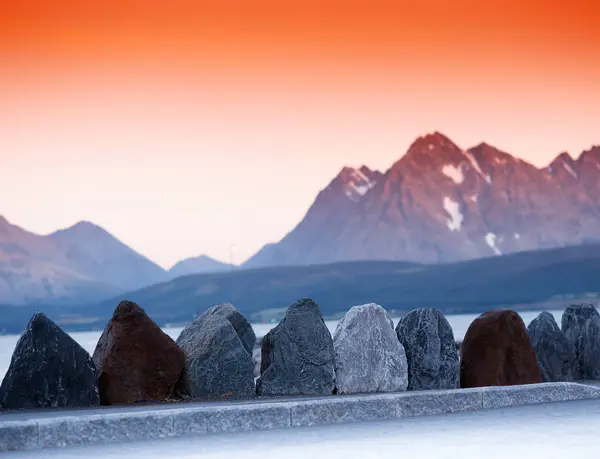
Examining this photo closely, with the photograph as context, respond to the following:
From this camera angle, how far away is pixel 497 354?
18359 millimetres

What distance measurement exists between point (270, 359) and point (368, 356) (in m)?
1.33

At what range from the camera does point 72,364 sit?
51.3 ft

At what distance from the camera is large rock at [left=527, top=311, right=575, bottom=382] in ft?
67.2

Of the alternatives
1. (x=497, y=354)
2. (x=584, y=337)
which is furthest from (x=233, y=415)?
(x=584, y=337)

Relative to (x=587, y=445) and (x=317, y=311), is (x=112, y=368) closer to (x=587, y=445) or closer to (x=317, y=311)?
(x=317, y=311)

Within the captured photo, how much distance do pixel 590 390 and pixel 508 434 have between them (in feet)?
16.1

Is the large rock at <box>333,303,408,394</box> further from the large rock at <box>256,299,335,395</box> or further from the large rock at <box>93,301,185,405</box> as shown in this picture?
the large rock at <box>93,301,185,405</box>

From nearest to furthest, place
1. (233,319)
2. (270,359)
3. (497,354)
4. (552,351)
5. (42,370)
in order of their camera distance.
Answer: (42,370) < (270,359) < (497,354) < (552,351) < (233,319)

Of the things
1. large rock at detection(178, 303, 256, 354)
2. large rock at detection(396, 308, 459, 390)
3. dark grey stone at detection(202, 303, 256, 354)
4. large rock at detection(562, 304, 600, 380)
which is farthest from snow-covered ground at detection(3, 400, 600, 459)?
large rock at detection(562, 304, 600, 380)

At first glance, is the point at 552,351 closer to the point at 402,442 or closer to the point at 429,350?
the point at 429,350

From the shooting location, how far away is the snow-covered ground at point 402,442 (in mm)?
12000

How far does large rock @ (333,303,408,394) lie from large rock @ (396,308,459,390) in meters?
0.30

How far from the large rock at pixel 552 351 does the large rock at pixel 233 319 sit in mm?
4655

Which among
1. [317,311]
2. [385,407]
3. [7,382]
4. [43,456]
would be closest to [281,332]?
[317,311]
